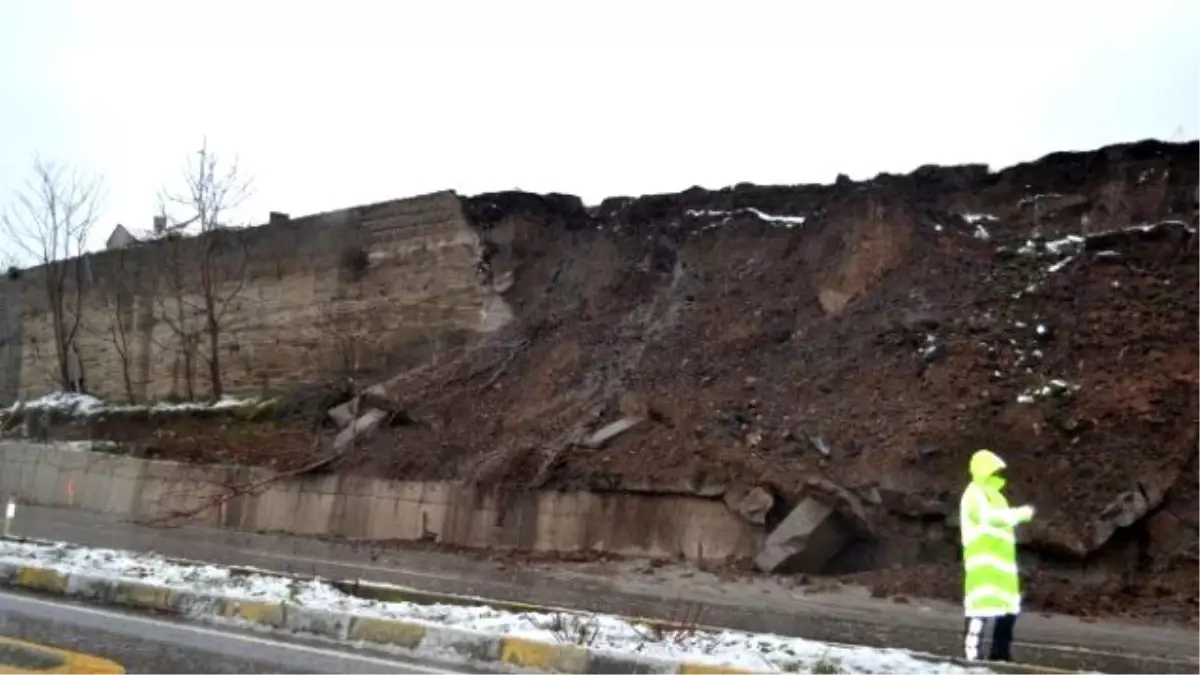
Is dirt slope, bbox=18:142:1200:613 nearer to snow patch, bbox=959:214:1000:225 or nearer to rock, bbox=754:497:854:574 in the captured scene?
snow patch, bbox=959:214:1000:225

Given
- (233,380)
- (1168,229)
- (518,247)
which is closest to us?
(1168,229)

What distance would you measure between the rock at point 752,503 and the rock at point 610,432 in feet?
8.49

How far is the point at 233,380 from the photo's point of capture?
86.7 feet

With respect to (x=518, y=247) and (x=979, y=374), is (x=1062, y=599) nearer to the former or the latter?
(x=979, y=374)

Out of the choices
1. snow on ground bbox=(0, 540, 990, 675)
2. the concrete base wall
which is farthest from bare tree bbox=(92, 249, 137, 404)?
snow on ground bbox=(0, 540, 990, 675)

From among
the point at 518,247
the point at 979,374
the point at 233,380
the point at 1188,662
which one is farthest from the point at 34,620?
the point at 233,380

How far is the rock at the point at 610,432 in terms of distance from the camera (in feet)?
51.1

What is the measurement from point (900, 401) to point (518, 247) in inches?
420

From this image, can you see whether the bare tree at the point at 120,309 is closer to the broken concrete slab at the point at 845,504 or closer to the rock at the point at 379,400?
the rock at the point at 379,400

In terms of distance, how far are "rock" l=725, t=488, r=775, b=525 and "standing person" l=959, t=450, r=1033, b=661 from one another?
19.6 ft

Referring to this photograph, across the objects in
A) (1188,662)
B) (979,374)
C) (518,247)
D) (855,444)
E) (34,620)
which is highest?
(518,247)

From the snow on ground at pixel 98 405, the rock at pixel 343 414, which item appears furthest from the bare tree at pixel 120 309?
the rock at pixel 343 414

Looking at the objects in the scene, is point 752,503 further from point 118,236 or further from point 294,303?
point 118,236

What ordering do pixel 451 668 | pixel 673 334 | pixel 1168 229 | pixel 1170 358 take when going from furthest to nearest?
1. pixel 673 334
2. pixel 1168 229
3. pixel 1170 358
4. pixel 451 668
